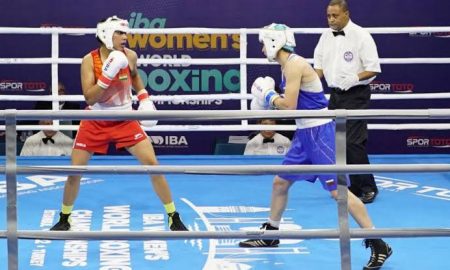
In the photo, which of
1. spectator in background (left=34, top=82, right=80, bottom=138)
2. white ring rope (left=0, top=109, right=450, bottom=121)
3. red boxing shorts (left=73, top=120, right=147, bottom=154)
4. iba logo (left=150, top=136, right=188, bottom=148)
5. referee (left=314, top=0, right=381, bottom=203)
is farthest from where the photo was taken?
iba logo (left=150, top=136, right=188, bottom=148)

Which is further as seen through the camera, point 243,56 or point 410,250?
point 243,56

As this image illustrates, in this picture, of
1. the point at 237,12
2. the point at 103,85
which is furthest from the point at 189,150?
the point at 103,85

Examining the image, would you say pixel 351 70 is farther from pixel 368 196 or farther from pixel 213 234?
pixel 213 234

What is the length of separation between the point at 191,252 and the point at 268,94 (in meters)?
1.06

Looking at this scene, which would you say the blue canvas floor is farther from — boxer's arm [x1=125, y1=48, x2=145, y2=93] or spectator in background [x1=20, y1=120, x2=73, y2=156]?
boxer's arm [x1=125, y1=48, x2=145, y2=93]

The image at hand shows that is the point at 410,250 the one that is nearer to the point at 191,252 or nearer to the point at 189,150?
the point at 191,252

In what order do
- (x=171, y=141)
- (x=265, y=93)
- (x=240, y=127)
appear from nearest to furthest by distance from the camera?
(x=265, y=93)
(x=240, y=127)
(x=171, y=141)

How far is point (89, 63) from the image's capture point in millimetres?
5887

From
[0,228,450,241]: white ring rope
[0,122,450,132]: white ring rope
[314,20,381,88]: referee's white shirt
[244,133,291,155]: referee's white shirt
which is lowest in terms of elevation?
[244,133,291,155]: referee's white shirt

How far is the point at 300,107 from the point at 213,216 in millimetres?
1323

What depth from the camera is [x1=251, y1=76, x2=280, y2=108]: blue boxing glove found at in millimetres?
5176

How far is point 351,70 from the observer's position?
6844 mm

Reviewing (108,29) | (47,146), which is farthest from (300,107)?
(47,146)

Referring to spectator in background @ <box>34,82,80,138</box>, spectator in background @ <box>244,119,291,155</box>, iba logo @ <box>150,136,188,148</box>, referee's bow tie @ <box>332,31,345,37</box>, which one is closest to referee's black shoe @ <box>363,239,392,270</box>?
referee's bow tie @ <box>332,31,345,37</box>
